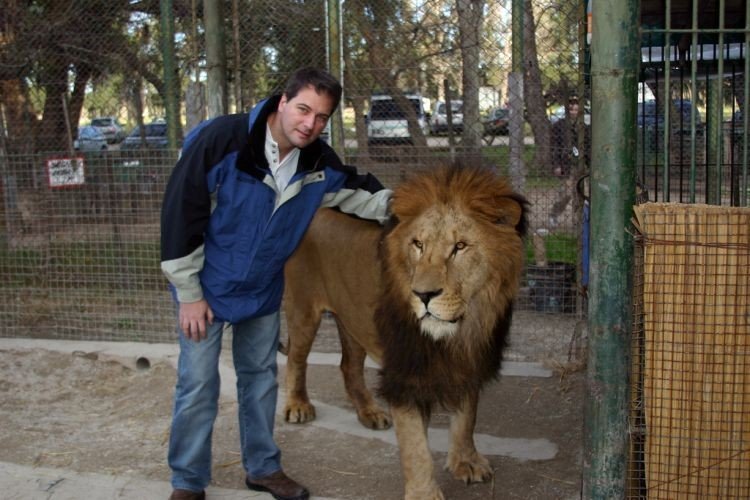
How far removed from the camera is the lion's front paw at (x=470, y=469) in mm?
4020

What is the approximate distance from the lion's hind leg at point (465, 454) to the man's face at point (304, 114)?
58.9 inches

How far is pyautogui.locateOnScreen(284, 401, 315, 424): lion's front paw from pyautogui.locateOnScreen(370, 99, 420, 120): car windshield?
110 inches

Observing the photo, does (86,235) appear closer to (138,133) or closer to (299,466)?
(138,133)

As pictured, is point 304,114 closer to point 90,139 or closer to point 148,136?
point 148,136

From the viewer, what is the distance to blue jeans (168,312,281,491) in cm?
366

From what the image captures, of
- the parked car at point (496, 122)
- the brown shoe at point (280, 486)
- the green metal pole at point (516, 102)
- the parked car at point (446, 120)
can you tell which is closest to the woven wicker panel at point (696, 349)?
the brown shoe at point (280, 486)

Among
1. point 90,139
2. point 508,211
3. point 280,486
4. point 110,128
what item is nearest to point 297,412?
point 280,486

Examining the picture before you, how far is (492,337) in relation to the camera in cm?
368

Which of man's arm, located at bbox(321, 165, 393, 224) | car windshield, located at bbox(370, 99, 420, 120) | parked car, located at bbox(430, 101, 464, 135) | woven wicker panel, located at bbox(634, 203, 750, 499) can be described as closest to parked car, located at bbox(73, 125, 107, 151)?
car windshield, located at bbox(370, 99, 420, 120)

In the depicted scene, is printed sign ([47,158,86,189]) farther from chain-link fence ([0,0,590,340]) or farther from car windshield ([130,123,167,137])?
car windshield ([130,123,167,137])

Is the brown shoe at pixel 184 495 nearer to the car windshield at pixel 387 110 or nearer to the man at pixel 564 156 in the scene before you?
the man at pixel 564 156

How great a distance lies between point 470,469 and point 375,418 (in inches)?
37.9

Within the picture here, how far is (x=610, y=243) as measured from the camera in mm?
2910

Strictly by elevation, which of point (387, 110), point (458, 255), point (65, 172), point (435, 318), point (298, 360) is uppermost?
point (387, 110)
